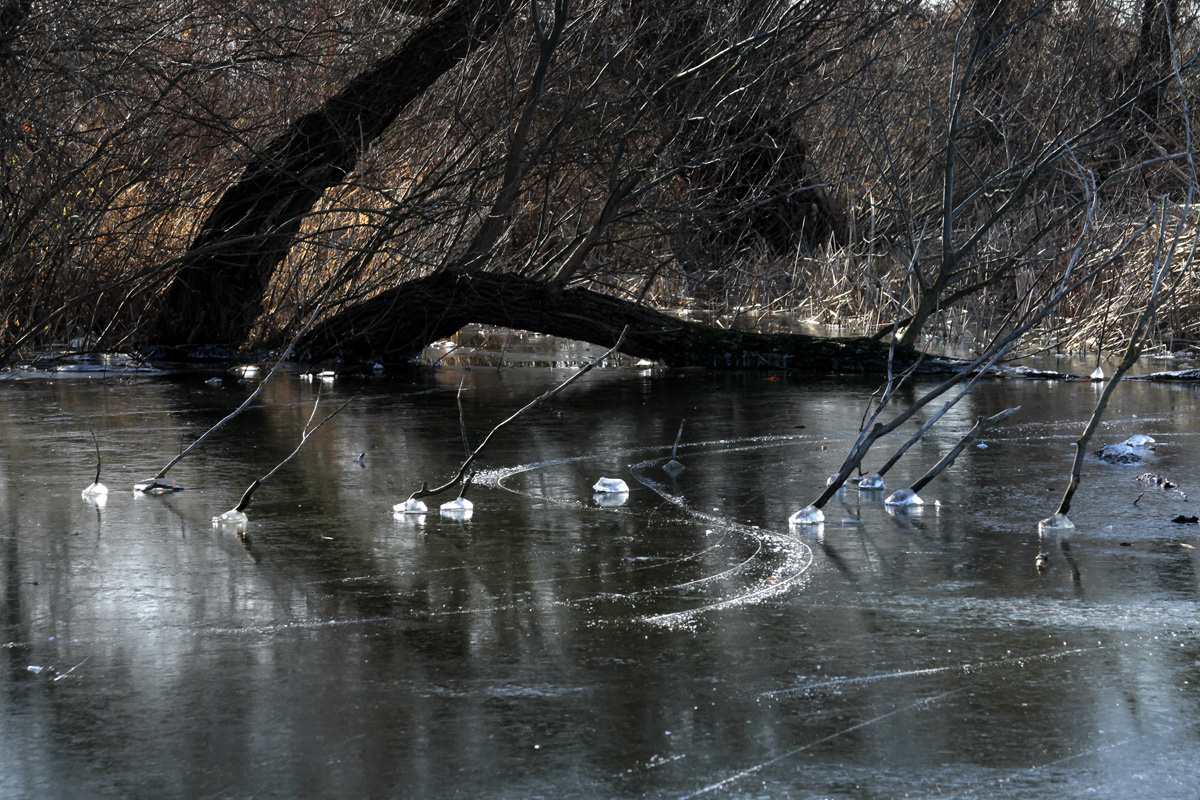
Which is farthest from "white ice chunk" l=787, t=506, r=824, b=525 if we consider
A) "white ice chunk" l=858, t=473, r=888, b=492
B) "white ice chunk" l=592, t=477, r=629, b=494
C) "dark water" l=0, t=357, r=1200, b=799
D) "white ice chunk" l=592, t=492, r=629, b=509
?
"white ice chunk" l=592, t=477, r=629, b=494

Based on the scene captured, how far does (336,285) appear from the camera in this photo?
36.2ft

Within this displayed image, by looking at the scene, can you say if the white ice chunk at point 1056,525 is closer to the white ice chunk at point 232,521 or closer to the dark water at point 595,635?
the dark water at point 595,635

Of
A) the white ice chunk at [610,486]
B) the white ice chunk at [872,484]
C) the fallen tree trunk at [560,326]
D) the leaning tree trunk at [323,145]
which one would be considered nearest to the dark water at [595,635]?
the white ice chunk at [610,486]

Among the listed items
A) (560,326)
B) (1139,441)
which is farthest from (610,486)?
(560,326)

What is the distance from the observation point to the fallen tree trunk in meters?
10.8

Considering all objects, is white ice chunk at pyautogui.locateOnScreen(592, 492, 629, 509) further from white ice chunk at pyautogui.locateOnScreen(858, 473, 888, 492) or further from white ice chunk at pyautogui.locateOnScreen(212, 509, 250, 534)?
white ice chunk at pyautogui.locateOnScreen(212, 509, 250, 534)

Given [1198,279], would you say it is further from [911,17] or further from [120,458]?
[120,458]

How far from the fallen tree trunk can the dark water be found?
181 inches

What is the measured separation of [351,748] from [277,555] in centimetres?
174

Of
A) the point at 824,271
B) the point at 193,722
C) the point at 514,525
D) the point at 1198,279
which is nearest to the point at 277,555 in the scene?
the point at 514,525

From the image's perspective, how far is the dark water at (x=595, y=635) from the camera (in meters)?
2.48

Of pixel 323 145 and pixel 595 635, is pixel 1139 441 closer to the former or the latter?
pixel 595 635

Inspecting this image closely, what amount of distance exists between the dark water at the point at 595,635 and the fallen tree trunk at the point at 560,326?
461cm

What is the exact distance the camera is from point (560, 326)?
1086cm
